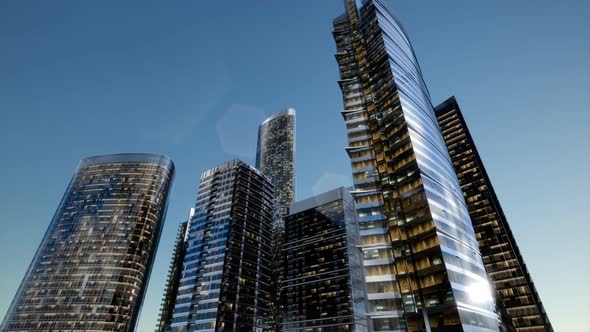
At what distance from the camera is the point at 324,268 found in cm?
14662

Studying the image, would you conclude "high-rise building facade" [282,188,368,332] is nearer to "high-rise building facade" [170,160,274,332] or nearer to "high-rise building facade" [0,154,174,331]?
"high-rise building facade" [170,160,274,332]

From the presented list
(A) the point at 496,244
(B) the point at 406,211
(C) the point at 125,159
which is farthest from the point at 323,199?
(C) the point at 125,159

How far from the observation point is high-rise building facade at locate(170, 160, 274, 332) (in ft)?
399

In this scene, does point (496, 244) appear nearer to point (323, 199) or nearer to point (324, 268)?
point (324, 268)

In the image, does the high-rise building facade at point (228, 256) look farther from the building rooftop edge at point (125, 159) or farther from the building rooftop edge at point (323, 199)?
the building rooftop edge at point (125, 159)

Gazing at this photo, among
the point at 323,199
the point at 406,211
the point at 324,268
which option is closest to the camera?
the point at 406,211

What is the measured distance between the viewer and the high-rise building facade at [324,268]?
439 ft

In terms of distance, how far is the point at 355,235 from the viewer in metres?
157

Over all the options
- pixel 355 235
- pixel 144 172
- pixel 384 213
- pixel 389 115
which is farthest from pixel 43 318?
pixel 389 115

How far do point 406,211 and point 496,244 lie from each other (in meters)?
97.8

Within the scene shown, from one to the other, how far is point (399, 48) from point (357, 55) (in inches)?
534

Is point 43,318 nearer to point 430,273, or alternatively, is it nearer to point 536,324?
point 430,273

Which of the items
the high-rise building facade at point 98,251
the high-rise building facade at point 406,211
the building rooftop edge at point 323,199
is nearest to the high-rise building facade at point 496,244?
the building rooftop edge at point 323,199

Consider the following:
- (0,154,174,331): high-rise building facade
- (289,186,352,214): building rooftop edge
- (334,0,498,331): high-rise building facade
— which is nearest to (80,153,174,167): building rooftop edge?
(0,154,174,331): high-rise building facade
